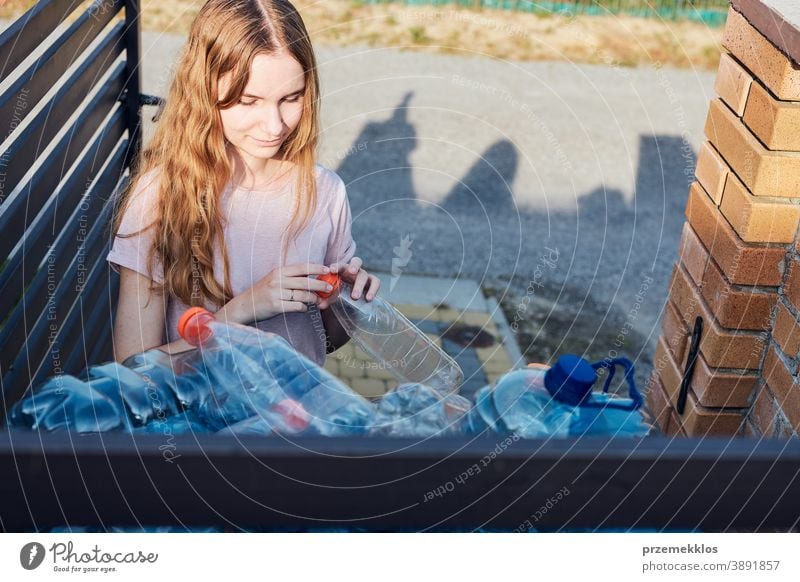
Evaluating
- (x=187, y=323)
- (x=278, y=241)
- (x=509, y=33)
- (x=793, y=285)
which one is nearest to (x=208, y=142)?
(x=278, y=241)

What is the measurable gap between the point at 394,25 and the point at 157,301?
642cm

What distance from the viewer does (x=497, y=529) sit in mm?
983

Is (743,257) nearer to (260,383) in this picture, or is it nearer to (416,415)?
(416,415)

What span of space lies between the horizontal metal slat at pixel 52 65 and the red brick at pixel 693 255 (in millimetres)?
1361

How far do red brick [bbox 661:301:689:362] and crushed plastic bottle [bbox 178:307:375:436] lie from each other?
2.83 feet

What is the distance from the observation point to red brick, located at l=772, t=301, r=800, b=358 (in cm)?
157

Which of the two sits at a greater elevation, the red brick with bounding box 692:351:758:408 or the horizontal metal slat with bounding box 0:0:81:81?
the horizontal metal slat with bounding box 0:0:81:81

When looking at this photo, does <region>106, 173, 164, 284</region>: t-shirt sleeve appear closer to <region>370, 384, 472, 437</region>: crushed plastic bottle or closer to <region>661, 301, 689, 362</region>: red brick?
<region>370, 384, 472, 437</region>: crushed plastic bottle

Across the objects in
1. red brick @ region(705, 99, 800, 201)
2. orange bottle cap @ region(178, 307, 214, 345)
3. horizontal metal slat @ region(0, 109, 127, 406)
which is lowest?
horizontal metal slat @ region(0, 109, 127, 406)

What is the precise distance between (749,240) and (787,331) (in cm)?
18

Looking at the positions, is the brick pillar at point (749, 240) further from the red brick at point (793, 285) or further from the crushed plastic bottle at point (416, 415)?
the crushed plastic bottle at point (416, 415)

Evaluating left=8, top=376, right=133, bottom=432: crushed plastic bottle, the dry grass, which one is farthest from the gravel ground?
left=8, top=376, right=133, bottom=432: crushed plastic bottle

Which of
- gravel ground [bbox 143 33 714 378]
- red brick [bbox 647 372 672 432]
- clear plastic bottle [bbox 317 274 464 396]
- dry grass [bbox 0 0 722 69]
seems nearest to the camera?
red brick [bbox 647 372 672 432]
